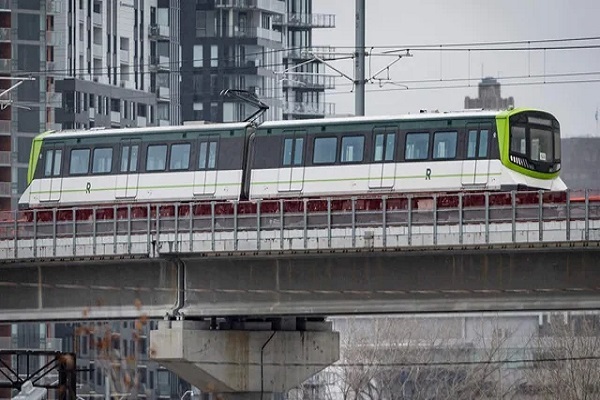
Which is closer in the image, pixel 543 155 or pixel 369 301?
pixel 369 301

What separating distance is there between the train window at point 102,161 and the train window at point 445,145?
12516mm

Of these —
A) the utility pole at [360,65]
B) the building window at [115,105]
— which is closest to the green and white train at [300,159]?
the utility pole at [360,65]

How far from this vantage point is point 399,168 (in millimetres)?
76625

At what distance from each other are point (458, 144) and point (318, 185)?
5059 mm

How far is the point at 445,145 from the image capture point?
75.9 meters

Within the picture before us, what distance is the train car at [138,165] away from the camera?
8044cm

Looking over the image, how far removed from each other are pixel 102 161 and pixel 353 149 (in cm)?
985

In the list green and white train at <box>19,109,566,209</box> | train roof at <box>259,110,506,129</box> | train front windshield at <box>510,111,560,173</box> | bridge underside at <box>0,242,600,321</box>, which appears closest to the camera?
bridge underside at <box>0,242,600,321</box>

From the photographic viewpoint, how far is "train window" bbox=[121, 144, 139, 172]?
271 feet

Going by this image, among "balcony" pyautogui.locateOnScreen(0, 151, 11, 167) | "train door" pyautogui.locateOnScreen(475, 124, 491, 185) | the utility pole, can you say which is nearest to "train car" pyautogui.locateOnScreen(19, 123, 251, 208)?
the utility pole

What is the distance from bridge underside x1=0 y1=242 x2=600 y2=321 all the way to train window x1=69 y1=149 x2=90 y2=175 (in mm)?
8545

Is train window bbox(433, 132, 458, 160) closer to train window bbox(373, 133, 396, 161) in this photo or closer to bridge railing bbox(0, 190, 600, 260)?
train window bbox(373, 133, 396, 161)

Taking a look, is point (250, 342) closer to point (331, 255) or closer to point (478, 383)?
point (331, 255)

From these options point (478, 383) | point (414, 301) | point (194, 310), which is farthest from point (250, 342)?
point (478, 383)
